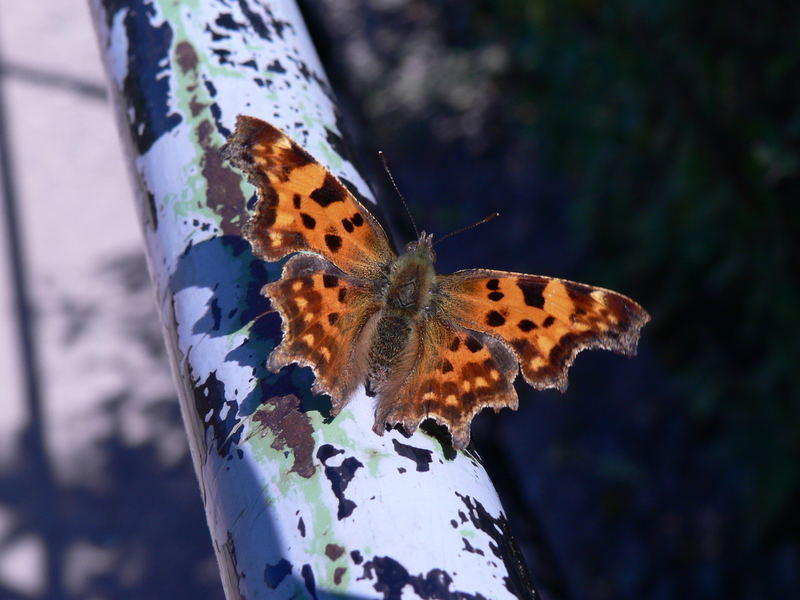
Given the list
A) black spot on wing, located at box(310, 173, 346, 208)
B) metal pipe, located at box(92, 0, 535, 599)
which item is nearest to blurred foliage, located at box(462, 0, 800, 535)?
black spot on wing, located at box(310, 173, 346, 208)

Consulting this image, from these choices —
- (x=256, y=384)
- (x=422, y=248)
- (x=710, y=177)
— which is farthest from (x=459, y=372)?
(x=710, y=177)

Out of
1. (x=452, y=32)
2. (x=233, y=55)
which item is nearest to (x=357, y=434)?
(x=233, y=55)

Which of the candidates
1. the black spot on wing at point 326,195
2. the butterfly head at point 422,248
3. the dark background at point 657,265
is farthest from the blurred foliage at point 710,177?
the black spot on wing at point 326,195

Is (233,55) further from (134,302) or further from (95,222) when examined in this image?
(95,222)

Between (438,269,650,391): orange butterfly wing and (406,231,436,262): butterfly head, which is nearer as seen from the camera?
(438,269,650,391): orange butterfly wing

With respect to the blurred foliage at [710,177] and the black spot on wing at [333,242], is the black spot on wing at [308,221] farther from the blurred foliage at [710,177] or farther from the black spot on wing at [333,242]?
the blurred foliage at [710,177]

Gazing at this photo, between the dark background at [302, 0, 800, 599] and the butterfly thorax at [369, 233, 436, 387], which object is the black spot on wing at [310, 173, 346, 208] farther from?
the dark background at [302, 0, 800, 599]

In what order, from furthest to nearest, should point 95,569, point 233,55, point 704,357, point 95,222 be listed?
point 95,222
point 704,357
point 95,569
point 233,55
